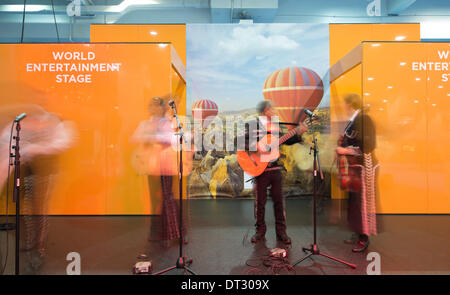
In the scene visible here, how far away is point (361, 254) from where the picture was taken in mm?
2514

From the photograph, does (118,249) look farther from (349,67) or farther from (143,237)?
(349,67)

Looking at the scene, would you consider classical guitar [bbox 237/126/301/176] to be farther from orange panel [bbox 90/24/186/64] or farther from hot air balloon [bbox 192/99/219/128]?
orange panel [bbox 90/24/186/64]

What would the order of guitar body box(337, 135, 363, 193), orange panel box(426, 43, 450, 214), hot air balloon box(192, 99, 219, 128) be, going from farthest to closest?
hot air balloon box(192, 99, 219, 128), orange panel box(426, 43, 450, 214), guitar body box(337, 135, 363, 193)

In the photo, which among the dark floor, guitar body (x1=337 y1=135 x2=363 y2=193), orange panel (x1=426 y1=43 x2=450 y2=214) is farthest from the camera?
orange panel (x1=426 y1=43 x2=450 y2=214)

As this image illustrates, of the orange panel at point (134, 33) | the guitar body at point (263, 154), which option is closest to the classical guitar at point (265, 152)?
the guitar body at point (263, 154)

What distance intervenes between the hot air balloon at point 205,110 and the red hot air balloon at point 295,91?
1240mm

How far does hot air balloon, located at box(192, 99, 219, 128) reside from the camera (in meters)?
4.72

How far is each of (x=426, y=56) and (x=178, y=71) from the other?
3.29 meters

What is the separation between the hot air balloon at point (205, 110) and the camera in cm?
472

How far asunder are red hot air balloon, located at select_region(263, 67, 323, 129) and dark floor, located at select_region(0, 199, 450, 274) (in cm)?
197

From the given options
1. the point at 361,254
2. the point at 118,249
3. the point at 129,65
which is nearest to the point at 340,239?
the point at 361,254

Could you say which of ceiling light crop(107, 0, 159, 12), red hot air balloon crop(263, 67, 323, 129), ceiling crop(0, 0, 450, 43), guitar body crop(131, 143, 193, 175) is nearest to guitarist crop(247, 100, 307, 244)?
guitar body crop(131, 143, 193, 175)

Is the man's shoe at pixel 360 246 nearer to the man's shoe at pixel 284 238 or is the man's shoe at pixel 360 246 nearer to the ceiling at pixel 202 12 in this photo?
the man's shoe at pixel 284 238

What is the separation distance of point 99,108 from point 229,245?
2.19 meters
